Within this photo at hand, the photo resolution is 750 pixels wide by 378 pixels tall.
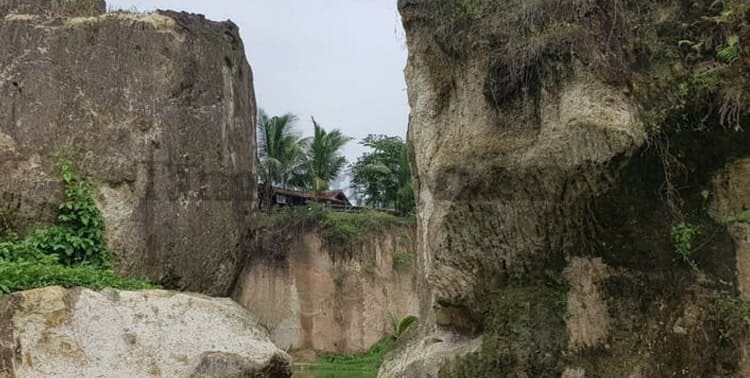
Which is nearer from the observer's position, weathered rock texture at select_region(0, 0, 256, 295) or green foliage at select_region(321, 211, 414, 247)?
weathered rock texture at select_region(0, 0, 256, 295)

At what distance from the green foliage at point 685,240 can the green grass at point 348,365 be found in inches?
417

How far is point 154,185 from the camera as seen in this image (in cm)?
1191

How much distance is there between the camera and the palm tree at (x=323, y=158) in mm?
30688

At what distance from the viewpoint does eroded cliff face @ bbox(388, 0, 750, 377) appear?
20.8 feet

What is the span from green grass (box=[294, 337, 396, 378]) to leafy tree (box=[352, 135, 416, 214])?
7.46 metres

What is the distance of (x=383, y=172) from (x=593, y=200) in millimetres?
24579

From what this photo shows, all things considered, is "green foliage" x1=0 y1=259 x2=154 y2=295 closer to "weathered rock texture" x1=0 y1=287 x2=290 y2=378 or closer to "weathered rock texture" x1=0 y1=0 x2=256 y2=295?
"weathered rock texture" x1=0 y1=287 x2=290 y2=378

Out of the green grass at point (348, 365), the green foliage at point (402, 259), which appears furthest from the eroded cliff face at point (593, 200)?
the green foliage at point (402, 259)

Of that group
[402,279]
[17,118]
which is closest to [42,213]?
[17,118]

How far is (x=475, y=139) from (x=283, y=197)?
76.7 feet

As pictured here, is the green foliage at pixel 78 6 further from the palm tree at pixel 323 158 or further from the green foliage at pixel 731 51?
the palm tree at pixel 323 158

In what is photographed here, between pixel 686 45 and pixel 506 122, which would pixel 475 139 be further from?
pixel 686 45

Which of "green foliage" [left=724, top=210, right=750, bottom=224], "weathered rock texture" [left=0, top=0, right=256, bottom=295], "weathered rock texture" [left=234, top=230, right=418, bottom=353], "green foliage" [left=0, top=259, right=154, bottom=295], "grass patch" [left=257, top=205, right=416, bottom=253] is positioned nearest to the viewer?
"green foliage" [left=724, top=210, right=750, bottom=224]

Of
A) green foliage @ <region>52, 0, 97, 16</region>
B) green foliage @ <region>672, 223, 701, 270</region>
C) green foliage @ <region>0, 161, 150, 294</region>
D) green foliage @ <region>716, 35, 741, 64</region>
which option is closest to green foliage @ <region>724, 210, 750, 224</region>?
green foliage @ <region>672, 223, 701, 270</region>
